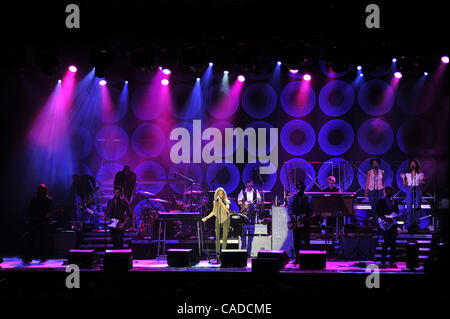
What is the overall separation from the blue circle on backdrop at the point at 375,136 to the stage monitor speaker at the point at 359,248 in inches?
189

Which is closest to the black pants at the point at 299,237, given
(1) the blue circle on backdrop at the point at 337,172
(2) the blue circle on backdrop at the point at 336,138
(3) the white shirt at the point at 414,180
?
(3) the white shirt at the point at 414,180

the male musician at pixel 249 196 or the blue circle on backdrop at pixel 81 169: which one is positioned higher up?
the blue circle on backdrop at pixel 81 169

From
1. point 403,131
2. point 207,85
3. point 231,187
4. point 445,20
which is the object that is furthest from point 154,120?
point 445,20

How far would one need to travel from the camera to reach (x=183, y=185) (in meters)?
17.9

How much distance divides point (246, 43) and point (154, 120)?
24.7 feet

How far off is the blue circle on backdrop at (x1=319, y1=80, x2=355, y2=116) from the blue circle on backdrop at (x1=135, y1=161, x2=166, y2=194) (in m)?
6.44

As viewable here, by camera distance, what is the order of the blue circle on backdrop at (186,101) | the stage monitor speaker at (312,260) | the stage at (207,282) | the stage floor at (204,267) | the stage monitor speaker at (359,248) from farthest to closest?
the blue circle on backdrop at (186,101) → the stage monitor speaker at (359,248) → the stage monitor speaker at (312,260) → the stage floor at (204,267) → the stage at (207,282)

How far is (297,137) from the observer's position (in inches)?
715

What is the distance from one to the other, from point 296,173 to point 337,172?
1.49 meters

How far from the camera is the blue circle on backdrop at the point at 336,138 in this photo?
59.2 feet

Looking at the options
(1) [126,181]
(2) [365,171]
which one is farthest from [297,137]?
(1) [126,181]

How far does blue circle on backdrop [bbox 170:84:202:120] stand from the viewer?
18422 mm

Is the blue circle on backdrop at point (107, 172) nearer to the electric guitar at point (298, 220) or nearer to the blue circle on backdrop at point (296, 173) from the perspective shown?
the blue circle on backdrop at point (296, 173)

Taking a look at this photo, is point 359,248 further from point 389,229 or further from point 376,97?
point 376,97
